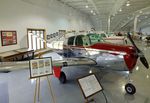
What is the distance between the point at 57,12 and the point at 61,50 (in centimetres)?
812

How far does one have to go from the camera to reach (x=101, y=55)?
4.66 m

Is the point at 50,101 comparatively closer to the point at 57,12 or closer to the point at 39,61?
the point at 39,61

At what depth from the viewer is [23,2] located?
9148 mm

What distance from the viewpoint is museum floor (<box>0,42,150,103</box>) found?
3.69 m

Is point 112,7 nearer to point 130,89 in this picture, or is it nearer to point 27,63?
point 130,89

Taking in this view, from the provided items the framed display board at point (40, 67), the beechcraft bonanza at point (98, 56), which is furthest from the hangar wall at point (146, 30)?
the framed display board at point (40, 67)

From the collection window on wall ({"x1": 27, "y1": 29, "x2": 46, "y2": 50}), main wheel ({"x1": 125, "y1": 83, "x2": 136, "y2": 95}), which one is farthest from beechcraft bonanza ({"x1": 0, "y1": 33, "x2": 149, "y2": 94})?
window on wall ({"x1": 27, "y1": 29, "x2": 46, "y2": 50})

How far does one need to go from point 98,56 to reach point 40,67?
7.39 feet

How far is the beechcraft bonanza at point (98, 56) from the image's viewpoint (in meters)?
4.14

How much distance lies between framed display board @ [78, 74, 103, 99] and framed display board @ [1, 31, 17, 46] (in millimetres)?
6074

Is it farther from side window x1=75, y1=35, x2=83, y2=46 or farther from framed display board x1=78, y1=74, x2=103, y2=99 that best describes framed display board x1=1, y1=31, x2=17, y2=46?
framed display board x1=78, y1=74, x2=103, y2=99

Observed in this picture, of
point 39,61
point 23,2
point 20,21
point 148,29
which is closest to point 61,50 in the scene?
point 39,61

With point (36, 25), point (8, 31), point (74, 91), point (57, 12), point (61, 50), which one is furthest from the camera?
point (57, 12)

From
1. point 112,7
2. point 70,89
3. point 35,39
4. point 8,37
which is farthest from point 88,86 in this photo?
point 112,7
